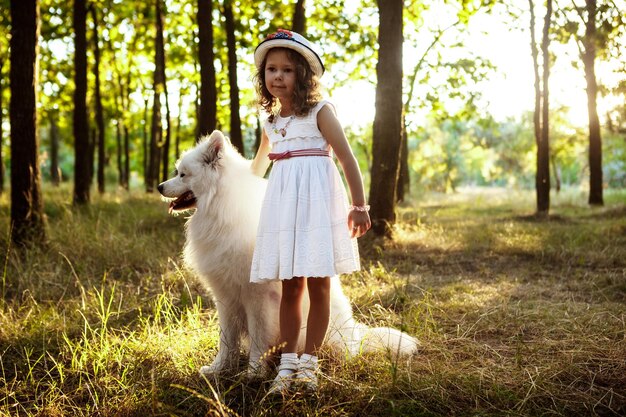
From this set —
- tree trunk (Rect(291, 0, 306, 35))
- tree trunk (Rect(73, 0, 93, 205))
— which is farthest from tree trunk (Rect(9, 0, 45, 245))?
tree trunk (Rect(291, 0, 306, 35))

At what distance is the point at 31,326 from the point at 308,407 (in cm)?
267

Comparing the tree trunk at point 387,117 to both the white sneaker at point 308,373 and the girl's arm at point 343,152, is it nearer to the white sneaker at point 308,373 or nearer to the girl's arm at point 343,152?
the girl's arm at point 343,152

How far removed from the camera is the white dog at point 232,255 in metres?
3.36

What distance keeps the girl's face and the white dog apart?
48 cm

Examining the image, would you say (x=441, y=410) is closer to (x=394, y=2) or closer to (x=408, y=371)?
(x=408, y=371)

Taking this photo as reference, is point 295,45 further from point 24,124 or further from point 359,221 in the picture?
point 24,124

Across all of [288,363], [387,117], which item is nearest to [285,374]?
[288,363]

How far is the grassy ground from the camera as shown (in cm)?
283

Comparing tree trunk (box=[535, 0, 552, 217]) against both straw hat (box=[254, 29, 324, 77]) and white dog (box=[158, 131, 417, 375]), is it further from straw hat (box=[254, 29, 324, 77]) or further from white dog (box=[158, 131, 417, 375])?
straw hat (box=[254, 29, 324, 77])

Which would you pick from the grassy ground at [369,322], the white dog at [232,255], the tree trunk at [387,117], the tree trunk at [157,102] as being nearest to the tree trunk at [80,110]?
the tree trunk at [157,102]

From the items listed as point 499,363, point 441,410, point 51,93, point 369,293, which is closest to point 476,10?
point 369,293

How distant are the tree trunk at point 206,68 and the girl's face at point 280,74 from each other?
6533 mm

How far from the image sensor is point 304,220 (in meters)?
3.04

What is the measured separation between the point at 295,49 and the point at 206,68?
698 cm
